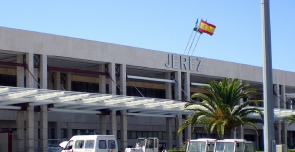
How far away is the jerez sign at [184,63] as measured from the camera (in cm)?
5222

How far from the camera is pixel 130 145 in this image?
5841 cm

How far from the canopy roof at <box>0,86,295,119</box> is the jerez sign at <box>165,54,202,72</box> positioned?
17.1 feet

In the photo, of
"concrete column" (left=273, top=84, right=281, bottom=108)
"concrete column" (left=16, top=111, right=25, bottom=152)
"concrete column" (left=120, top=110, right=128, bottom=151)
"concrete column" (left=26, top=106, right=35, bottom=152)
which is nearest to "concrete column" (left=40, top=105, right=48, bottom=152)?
"concrete column" (left=26, top=106, right=35, bottom=152)

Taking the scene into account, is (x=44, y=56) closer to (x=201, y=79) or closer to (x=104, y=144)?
(x=104, y=144)

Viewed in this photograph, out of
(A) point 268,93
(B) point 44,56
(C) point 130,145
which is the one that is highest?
(B) point 44,56

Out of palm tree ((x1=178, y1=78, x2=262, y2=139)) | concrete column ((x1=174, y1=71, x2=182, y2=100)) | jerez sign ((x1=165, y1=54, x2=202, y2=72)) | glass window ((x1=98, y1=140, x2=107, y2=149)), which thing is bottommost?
glass window ((x1=98, y1=140, x2=107, y2=149))

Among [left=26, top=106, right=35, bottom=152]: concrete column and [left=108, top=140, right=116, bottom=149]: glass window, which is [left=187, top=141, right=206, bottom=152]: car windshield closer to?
[left=108, top=140, right=116, bottom=149]: glass window

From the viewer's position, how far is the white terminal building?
4000 cm

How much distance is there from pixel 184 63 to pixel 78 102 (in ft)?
56.5

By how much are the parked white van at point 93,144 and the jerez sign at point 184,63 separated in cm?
2127

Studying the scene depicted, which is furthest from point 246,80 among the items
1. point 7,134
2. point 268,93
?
point 268,93

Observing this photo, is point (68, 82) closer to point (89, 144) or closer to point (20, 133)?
point (20, 133)

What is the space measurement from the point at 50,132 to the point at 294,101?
38.9 metres

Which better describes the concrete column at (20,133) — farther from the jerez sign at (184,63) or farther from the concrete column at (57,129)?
the jerez sign at (184,63)
